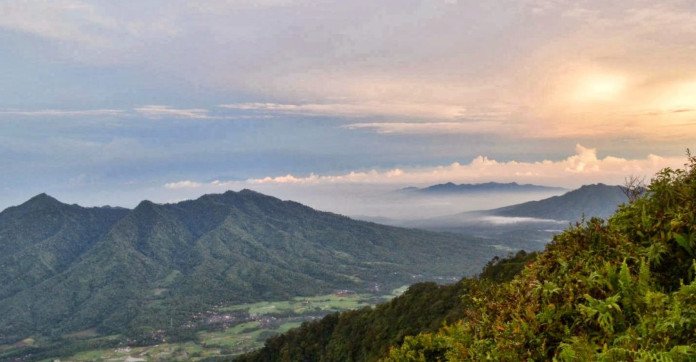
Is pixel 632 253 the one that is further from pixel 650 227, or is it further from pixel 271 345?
pixel 271 345

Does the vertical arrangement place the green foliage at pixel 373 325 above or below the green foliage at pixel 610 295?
below

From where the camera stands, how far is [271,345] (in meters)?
125

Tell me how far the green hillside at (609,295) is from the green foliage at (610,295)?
18 millimetres

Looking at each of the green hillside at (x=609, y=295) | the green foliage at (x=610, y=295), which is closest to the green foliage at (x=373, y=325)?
the green hillside at (x=609, y=295)

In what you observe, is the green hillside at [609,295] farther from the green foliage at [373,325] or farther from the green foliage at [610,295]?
the green foliage at [373,325]

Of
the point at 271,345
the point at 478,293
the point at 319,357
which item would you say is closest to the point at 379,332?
the point at 319,357

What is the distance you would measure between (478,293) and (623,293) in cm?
407

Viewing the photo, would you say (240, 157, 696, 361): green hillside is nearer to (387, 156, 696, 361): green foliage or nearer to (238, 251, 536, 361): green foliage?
(387, 156, 696, 361): green foliage

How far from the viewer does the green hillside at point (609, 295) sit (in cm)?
698

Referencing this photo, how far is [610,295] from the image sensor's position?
8.35 m

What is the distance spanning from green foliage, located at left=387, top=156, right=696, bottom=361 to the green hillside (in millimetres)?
18

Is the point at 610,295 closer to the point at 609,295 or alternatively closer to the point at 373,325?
the point at 609,295

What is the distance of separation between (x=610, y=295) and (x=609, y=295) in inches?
1.0

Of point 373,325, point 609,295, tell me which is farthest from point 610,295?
point 373,325
